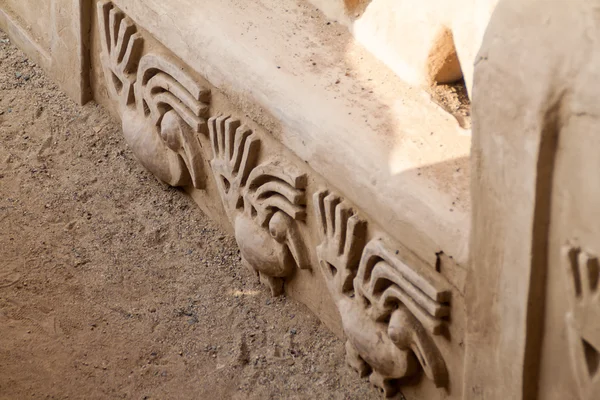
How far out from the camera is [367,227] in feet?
8.70

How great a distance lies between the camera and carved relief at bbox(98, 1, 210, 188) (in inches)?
131

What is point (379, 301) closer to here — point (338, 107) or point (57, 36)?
point (338, 107)

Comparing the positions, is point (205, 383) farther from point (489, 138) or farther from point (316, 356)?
point (489, 138)

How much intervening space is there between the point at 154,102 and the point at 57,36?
2.95 feet

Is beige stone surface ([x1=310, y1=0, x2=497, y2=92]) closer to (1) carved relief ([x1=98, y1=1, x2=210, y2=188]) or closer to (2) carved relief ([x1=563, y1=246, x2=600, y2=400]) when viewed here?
(1) carved relief ([x1=98, y1=1, x2=210, y2=188])

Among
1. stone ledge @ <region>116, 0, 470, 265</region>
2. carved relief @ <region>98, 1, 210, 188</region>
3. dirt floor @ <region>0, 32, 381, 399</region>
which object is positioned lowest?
dirt floor @ <region>0, 32, 381, 399</region>

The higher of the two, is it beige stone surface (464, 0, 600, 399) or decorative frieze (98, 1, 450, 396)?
beige stone surface (464, 0, 600, 399)

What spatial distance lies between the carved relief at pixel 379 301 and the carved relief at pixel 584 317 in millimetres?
457

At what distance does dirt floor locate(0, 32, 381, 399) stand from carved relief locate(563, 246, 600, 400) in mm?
947

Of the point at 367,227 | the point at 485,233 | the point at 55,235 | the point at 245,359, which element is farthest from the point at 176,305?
the point at 485,233

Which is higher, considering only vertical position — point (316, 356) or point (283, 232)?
point (283, 232)

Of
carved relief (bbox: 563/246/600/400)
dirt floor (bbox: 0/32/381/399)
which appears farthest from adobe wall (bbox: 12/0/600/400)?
dirt floor (bbox: 0/32/381/399)

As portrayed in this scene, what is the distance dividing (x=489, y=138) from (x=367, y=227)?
672 mm

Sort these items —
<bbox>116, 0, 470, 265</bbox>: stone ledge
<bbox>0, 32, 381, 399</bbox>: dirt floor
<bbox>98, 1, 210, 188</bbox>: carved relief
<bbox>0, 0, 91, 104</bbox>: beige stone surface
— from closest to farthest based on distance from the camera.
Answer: <bbox>116, 0, 470, 265</bbox>: stone ledge → <bbox>0, 32, 381, 399</bbox>: dirt floor → <bbox>98, 1, 210, 188</bbox>: carved relief → <bbox>0, 0, 91, 104</bbox>: beige stone surface
